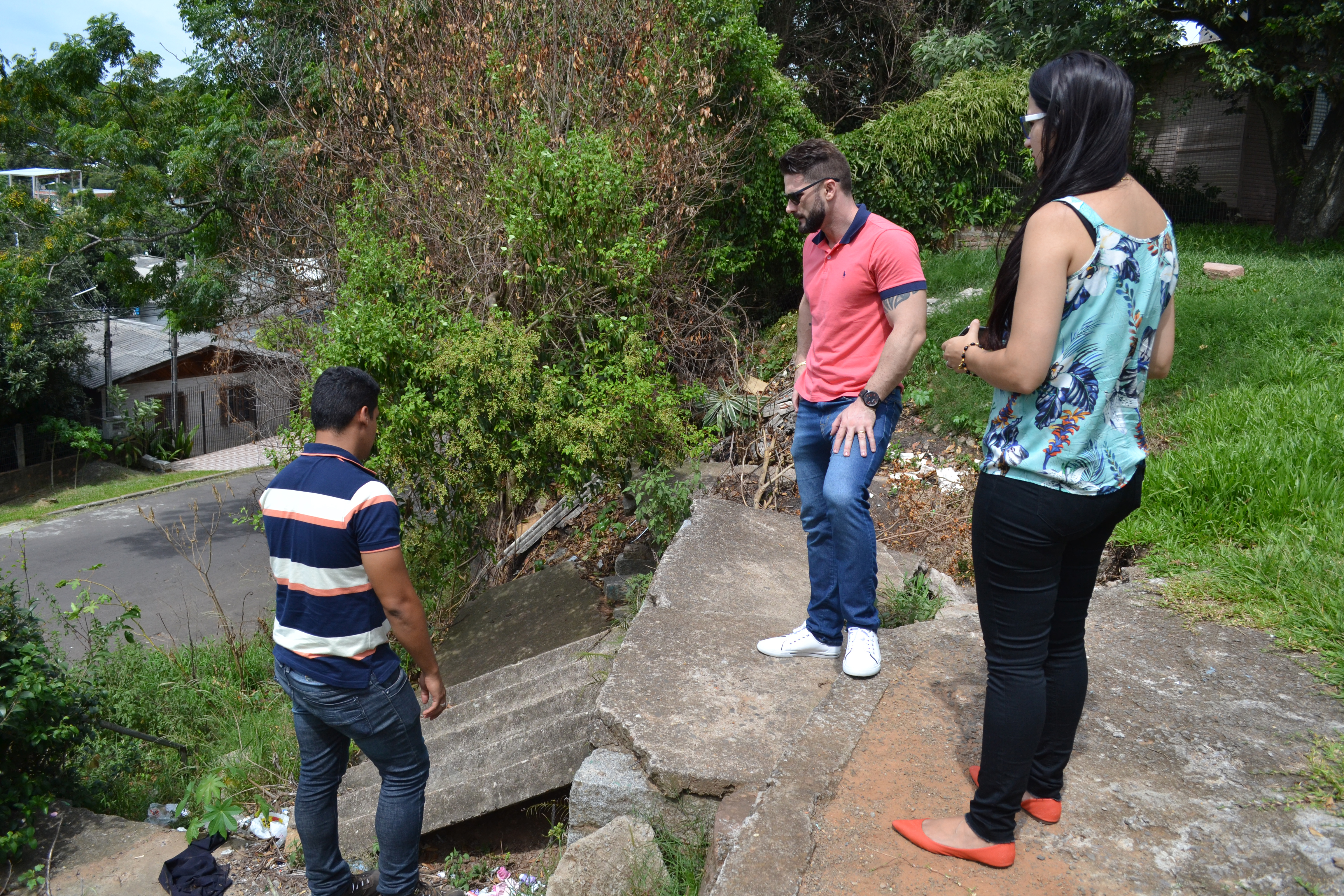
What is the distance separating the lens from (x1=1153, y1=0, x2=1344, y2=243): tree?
11578mm

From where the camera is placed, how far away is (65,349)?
72.9 ft

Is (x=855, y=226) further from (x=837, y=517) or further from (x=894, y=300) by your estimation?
→ (x=837, y=517)

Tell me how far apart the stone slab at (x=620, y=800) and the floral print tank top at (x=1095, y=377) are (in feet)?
4.78

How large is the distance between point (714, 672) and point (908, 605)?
0.94 meters

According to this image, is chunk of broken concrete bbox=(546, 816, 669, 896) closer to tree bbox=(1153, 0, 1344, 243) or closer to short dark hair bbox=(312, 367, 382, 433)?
short dark hair bbox=(312, 367, 382, 433)

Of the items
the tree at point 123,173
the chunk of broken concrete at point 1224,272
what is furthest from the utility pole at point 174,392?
the chunk of broken concrete at point 1224,272

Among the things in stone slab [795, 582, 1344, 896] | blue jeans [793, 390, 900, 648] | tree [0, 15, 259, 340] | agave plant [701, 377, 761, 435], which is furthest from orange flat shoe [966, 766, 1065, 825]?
tree [0, 15, 259, 340]

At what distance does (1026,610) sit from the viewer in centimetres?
191

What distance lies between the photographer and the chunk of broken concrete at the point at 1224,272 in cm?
866

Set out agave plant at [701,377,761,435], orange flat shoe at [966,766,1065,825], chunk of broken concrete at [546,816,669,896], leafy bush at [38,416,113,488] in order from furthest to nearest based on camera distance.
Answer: leafy bush at [38,416,113,488] < agave plant at [701,377,761,435] < chunk of broken concrete at [546,816,669,896] < orange flat shoe at [966,766,1065,825]

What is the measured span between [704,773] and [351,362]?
370 centimetres

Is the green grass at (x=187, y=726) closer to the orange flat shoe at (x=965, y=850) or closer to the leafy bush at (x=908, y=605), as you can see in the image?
the leafy bush at (x=908, y=605)

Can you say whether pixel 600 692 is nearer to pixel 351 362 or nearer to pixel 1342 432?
pixel 351 362

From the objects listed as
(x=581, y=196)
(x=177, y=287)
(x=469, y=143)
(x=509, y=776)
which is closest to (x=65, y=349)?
(x=177, y=287)
